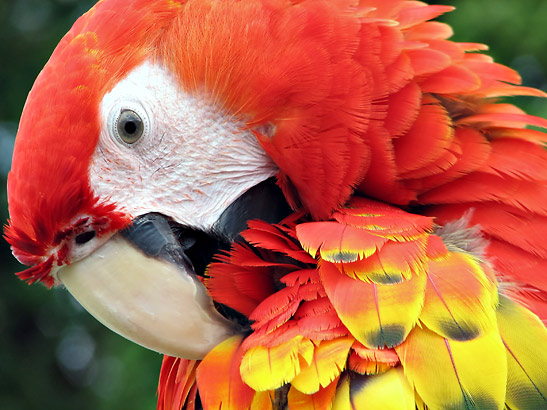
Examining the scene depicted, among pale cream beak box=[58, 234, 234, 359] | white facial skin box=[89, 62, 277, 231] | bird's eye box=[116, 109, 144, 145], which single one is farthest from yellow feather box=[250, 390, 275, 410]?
bird's eye box=[116, 109, 144, 145]

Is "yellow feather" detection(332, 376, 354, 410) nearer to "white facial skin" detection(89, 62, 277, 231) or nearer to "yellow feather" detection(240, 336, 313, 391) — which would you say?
"yellow feather" detection(240, 336, 313, 391)

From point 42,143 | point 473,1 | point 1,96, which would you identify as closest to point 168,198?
point 42,143

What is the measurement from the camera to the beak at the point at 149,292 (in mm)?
881

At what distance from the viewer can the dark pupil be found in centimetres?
95

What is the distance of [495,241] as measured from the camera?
91cm

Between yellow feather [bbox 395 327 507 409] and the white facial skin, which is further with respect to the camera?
the white facial skin

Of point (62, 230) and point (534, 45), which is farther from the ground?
point (62, 230)

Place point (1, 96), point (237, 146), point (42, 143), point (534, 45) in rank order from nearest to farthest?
point (42, 143) < point (237, 146) < point (534, 45) < point (1, 96)

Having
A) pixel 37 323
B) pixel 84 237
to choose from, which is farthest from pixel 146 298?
pixel 37 323

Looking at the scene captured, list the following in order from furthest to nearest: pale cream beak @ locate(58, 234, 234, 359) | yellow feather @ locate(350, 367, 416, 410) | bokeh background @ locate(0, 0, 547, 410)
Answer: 1. bokeh background @ locate(0, 0, 547, 410)
2. pale cream beak @ locate(58, 234, 234, 359)
3. yellow feather @ locate(350, 367, 416, 410)

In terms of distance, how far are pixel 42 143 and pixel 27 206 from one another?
0.28 feet

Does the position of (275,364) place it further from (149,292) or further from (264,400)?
(149,292)

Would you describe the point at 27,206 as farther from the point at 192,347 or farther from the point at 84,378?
the point at 84,378

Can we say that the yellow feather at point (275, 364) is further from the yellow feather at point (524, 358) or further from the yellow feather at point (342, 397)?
the yellow feather at point (524, 358)
